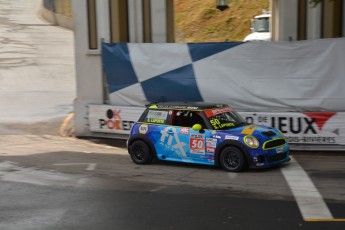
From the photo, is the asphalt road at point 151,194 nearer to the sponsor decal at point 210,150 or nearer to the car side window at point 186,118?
the sponsor decal at point 210,150

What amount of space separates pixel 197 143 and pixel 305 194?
3.10 meters

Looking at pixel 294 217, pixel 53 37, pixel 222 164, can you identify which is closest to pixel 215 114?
pixel 222 164

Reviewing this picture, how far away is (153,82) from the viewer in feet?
51.2

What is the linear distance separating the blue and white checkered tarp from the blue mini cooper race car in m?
2.52

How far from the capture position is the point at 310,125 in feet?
43.9

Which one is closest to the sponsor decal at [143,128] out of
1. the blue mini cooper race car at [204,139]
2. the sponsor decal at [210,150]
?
the blue mini cooper race car at [204,139]

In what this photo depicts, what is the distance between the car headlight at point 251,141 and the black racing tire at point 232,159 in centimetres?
25

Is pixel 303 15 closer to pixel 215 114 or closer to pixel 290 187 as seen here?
pixel 215 114

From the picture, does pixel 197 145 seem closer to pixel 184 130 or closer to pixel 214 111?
pixel 184 130

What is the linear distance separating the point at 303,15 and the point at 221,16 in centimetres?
3019

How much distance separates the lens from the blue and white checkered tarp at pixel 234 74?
13.5 metres

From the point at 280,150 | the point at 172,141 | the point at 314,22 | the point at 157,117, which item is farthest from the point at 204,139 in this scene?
the point at 314,22

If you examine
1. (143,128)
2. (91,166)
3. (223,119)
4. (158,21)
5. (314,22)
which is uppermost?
(158,21)

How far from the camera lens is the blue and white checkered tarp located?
533 inches
